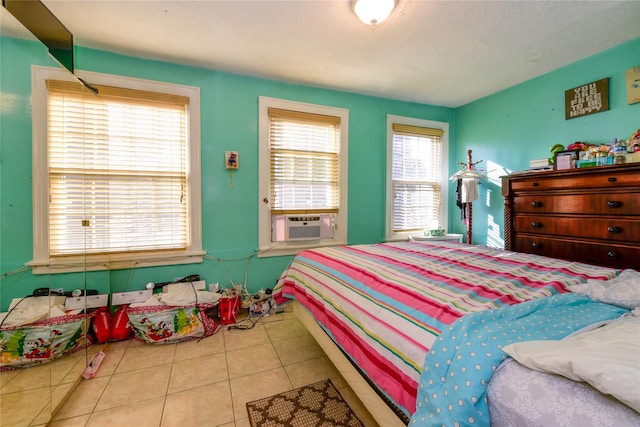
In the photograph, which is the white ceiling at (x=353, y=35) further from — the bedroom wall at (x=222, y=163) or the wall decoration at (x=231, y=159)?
the wall decoration at (x=231, y=159)

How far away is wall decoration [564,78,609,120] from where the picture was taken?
2451 millimetres

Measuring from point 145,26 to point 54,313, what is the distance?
85.9 inches

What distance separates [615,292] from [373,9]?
6.50 ft

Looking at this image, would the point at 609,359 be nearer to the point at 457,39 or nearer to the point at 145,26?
the point at 457,39

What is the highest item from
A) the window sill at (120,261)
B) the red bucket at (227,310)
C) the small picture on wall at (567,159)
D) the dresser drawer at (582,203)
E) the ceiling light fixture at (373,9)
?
the ceiling light fixture at (373,9)

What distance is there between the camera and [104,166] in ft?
7.99

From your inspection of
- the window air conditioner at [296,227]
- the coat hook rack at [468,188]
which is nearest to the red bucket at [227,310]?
the window air conditioner at [296,227]

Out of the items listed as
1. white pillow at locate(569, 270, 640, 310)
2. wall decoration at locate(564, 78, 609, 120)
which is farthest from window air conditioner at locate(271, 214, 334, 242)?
wall decoration at locate(564, 78, 609, 120)

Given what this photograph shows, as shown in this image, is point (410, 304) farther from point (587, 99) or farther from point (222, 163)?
point (587, 99)

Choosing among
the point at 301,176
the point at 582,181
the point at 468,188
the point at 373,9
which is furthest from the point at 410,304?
the point at 468,188

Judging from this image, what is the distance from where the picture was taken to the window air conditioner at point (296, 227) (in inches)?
120

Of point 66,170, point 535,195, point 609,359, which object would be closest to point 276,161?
point 66,170

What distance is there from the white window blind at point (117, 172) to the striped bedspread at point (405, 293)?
5.22 feet

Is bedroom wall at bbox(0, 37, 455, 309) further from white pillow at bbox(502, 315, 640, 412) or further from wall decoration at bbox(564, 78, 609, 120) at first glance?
white pillow at bbox(502, 315, 640, 412)
